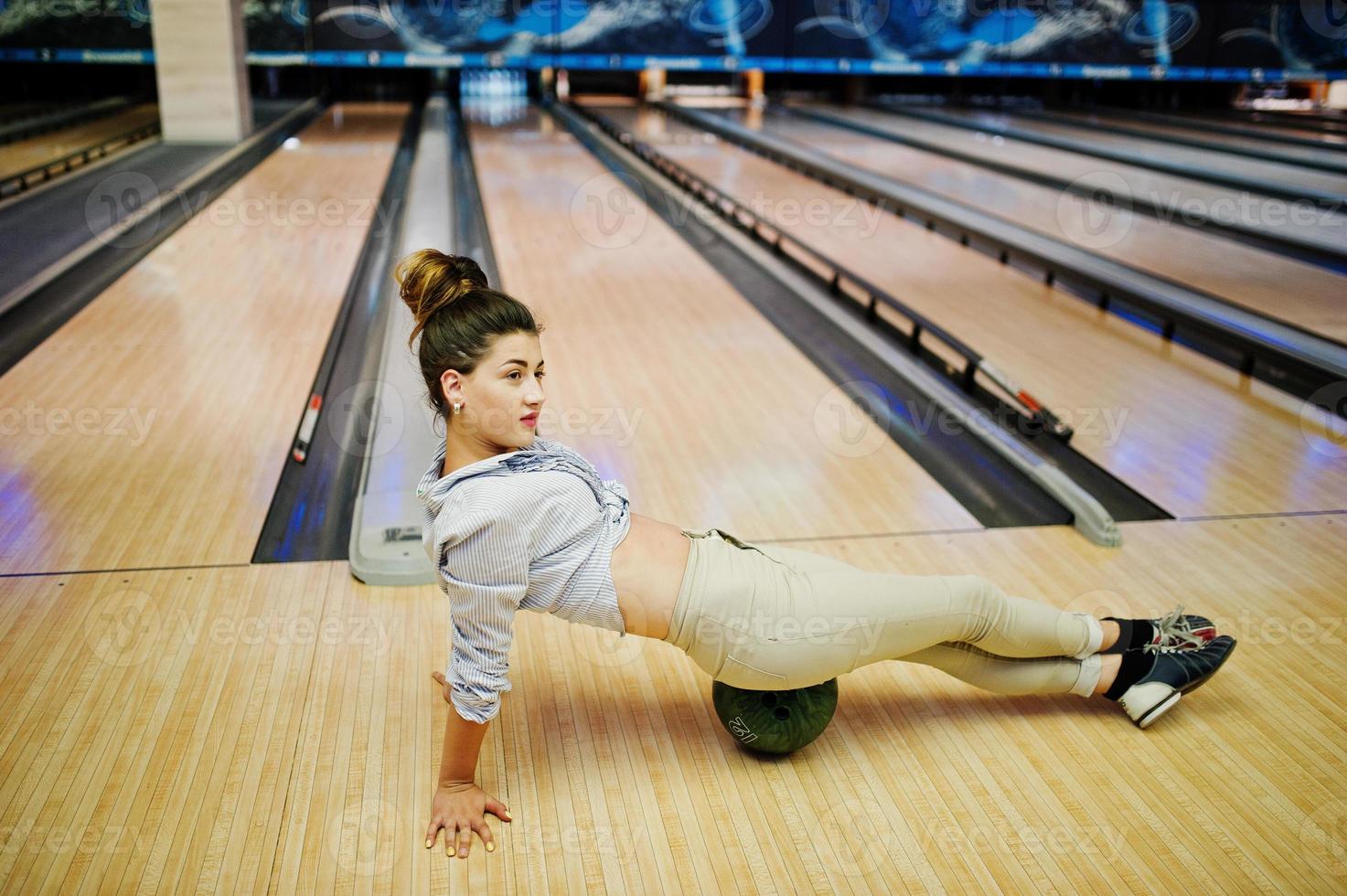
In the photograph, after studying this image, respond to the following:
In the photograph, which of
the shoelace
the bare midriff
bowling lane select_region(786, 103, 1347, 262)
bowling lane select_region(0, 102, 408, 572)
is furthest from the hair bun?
bowling lane select_region(786, 103, 1347, 262)

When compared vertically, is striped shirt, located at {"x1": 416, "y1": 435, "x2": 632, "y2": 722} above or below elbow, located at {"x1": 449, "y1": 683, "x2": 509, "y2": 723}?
above

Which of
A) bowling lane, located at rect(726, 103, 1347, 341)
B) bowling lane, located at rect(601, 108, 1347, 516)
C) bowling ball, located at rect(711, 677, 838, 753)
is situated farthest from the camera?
bowling lane, located at rect(726, 103, 1347, 341)

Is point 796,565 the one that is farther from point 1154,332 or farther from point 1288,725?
point 1154,332

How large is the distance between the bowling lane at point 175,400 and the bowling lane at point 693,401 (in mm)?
785

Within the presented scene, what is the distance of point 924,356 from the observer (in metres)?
3.72

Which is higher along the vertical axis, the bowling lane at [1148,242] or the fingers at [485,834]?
the bowling lane at [1148,242]

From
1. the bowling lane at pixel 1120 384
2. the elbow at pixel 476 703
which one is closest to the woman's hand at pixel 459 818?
the elbow at pixel 476 703

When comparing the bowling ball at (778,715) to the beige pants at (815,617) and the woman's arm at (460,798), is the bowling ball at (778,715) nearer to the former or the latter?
the beige pants at (815,617)

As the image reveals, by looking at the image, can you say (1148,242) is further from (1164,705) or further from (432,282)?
(432,282)

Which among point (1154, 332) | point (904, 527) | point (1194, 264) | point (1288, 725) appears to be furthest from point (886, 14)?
point (1288, 725)

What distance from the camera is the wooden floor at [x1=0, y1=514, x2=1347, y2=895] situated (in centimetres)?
138

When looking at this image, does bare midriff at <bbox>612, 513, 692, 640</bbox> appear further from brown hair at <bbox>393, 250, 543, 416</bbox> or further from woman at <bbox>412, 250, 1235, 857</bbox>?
brown hair at <bbox>393, 250, 543, 416</bbox>

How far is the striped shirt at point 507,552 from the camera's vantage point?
130cm

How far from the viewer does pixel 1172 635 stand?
1.74 meters
